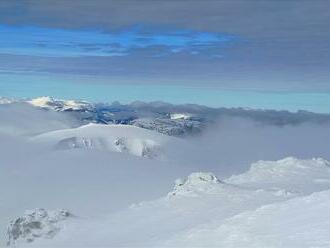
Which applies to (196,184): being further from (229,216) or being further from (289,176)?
(229,216)

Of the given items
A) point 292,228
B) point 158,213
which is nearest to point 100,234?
point 158,213

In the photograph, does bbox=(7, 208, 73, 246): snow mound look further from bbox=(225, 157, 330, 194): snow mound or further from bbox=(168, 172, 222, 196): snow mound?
bbox=(225, 157, 330, 194): snow mound

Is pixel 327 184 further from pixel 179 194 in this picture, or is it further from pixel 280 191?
pixel 179 194

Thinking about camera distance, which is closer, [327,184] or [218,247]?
[218,247]

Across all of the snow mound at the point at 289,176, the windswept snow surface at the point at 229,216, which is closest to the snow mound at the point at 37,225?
the windswept snow surface at the point at 229,216

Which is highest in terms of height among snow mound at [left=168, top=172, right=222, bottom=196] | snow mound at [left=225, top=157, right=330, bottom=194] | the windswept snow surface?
snow mound at [left=225, top=157, right=330, bottom=194]

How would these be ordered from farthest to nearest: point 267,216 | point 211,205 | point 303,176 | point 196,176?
1. point 303,176
2. point 196,176
3. point 211,205
4. point 267,216

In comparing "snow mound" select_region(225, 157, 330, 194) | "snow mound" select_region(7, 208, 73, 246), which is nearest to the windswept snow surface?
"snow mound" select_region(225, 157, 330, 194)
